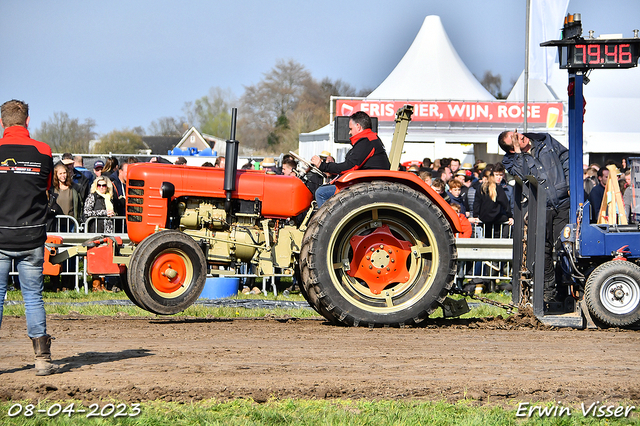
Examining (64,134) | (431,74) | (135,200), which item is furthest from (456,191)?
(64,134)

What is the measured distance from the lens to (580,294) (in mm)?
6945

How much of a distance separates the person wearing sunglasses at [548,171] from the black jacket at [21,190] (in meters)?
4.33

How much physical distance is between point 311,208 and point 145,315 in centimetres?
219

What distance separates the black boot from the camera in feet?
15.1

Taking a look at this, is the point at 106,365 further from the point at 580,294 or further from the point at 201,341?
the point at 580,294

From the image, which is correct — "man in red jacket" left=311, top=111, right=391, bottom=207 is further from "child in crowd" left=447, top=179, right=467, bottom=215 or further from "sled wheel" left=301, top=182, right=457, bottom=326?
"child in crowd" left=447, top=179, right=467, bottom=215

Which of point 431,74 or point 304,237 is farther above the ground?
point 431,74

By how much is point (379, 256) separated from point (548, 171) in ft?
6.33

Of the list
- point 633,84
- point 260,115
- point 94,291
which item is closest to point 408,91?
point 633,84

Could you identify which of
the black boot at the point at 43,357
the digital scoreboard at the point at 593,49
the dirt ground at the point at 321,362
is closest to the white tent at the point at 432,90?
the digital scoreboard at the point at 593,49

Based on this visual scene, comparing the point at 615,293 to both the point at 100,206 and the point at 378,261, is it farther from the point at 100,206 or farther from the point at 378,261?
Answer: the point at 100,206

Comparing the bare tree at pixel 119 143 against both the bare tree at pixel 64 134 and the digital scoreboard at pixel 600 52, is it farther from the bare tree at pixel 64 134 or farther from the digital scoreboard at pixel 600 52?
the digital scoreboard at pixel 600 52

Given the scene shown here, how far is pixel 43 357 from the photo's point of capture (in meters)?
4.63

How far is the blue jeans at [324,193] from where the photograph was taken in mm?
6905
